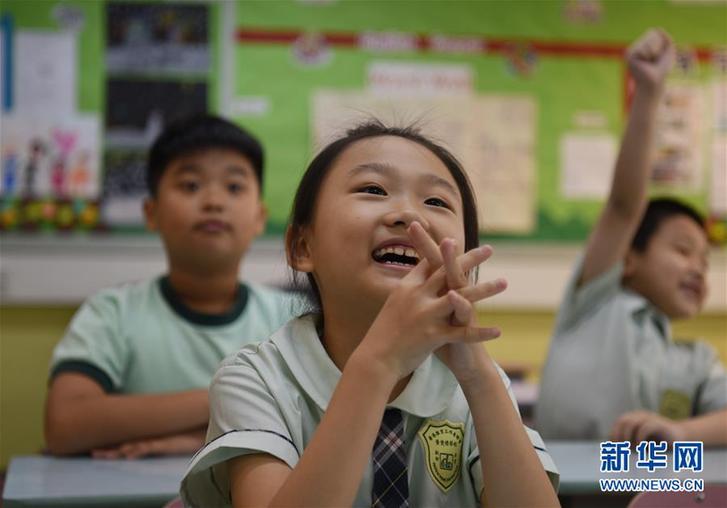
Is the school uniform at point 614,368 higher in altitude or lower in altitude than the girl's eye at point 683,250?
lower

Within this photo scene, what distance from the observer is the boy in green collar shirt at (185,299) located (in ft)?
6.38

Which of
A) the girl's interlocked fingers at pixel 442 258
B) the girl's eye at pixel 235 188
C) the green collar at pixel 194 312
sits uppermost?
the girl's interlocked fingers at pixel 442 258

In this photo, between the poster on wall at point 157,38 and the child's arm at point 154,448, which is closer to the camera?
the child's arm at point 154,448

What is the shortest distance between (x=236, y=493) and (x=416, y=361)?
278 mm

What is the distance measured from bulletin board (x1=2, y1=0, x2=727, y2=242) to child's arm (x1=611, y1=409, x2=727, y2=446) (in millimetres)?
1699

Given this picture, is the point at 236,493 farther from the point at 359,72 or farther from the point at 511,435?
the point at 359,72

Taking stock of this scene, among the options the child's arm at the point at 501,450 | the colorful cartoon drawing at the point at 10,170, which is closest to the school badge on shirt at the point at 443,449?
the child's arm at the point at 501,450

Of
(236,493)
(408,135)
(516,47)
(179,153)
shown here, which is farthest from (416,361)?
(516,47)

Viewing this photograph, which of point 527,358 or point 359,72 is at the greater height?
point 359,72

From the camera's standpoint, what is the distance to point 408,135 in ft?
4.10

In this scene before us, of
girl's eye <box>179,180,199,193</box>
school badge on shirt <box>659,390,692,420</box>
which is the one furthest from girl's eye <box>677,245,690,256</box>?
girl's eye <box>179,180,199,193</box>

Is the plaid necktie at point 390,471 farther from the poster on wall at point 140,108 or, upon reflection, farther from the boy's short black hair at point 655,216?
the poster on wall at point 140,108

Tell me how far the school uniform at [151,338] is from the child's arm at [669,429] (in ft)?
2.82

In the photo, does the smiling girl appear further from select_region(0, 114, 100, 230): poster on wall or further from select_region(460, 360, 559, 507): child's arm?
select_region(0, 114, 100, 230): poster on wall
